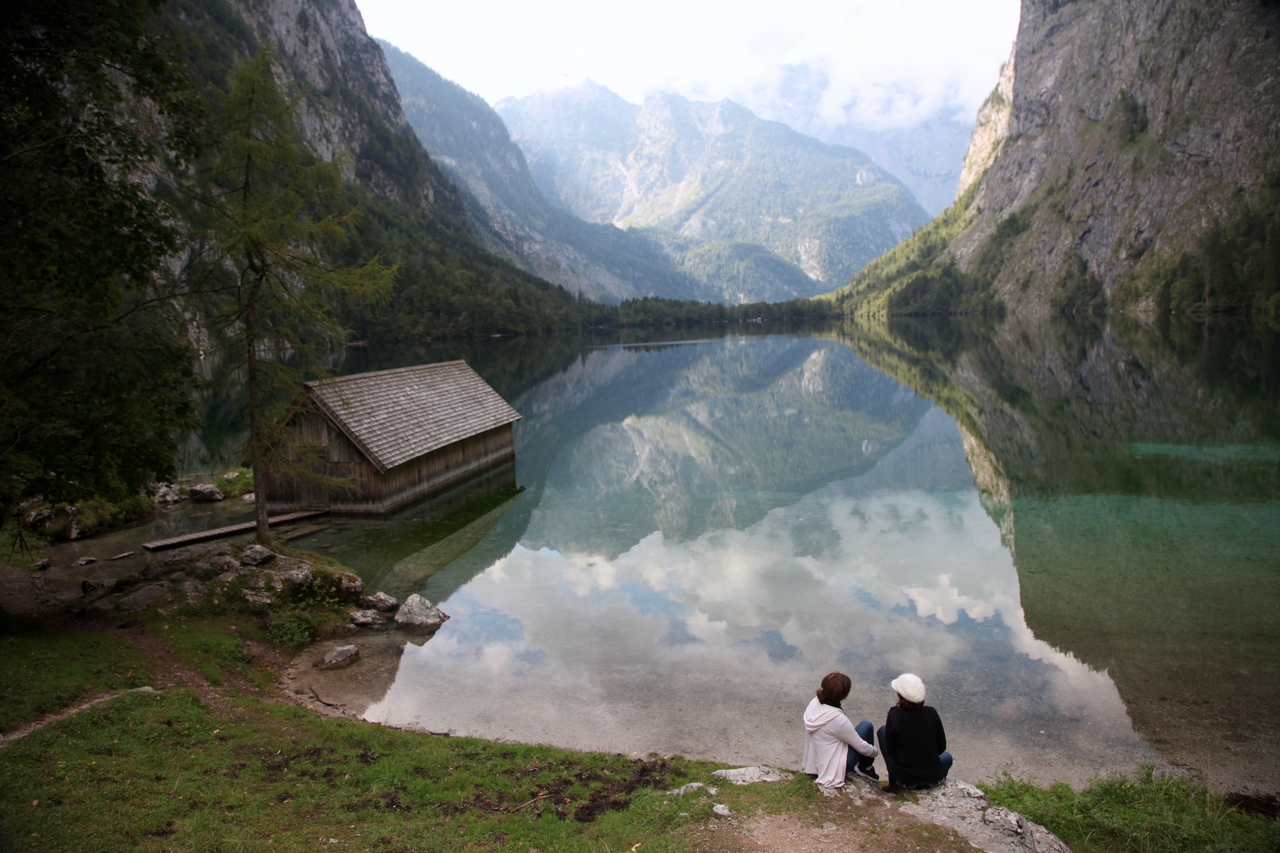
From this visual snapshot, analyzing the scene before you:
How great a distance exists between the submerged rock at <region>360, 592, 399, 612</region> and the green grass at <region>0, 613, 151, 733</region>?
16.9ft

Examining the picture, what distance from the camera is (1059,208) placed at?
189m

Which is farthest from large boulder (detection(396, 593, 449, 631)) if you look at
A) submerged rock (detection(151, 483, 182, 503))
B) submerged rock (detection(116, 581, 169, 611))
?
submerged rock (detection(151, 483, 182, 503))

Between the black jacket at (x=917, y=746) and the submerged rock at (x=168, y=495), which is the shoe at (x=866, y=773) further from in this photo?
the submerged rock at (x=168, y=495)

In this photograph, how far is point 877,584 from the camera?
60.2 ft

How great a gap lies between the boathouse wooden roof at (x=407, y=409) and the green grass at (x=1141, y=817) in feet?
64.6

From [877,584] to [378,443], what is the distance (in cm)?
1755

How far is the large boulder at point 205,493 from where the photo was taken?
28.7 m

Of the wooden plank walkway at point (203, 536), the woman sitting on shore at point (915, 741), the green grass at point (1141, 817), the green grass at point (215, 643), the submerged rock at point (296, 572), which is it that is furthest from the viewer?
the wooden plank walkway at point (203, 536)

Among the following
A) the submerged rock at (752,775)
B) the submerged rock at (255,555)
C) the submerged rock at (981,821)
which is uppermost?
the submerged rock at (981,821)

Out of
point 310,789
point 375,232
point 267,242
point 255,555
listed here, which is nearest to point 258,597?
point 255,555

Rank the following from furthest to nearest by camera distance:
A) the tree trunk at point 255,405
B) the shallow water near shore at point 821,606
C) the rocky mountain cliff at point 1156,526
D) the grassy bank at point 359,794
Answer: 1. the tree trunk at point 255,405
2. the rocky mountain cliff at point 1156,526
3. the shallow water near shore at point 821,606
4. the grassy bank at point 359,794

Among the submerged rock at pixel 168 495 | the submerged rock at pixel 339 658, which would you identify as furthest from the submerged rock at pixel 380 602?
the submerged rock at pixel 168 495

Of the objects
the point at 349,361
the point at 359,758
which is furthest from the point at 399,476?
the point at 349,361

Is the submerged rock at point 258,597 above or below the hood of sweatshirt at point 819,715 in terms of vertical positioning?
below
